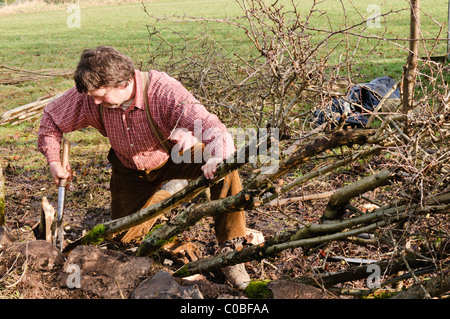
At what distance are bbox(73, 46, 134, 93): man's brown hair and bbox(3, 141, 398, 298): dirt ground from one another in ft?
4.10

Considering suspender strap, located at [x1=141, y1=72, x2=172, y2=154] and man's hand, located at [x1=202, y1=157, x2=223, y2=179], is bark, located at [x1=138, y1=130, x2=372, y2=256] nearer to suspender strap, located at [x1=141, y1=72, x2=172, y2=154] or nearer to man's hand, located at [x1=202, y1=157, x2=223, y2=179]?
man's hand, located at [x1=202, y1=157, x2=223, y2=179]

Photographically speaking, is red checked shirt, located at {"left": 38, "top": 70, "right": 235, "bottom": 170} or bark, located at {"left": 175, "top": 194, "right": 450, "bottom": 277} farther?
red checked shirt, located at {"left": 38, "top": 70, "right": 235, "bottom": 170}

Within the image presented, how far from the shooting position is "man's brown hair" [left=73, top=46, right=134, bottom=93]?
2.90 meters

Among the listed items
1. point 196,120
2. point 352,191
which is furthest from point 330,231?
point 196,120

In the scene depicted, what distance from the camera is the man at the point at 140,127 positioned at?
9.72ft

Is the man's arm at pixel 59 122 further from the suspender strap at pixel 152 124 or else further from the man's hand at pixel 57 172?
the suspender strap at pixel 152 124

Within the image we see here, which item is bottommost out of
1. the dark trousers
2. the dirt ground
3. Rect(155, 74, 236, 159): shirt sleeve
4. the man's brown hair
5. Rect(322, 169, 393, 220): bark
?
the dirt ground

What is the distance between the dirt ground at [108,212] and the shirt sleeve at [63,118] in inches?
26.5

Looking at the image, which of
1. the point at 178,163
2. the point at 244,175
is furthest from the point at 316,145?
the point at 244,175

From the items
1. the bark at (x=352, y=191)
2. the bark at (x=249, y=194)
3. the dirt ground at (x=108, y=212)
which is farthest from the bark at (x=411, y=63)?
the dirt ground at (x=108, y=212)

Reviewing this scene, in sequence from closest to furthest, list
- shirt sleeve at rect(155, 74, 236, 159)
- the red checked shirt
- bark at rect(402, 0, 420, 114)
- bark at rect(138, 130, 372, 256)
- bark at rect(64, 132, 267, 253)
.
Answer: bark at rect(402, 0, 420, 114) → bark at rect(138, 130, 372, 256) → bark at rect(64, 132, 267, 253) → shirt sleeve at rect(155, 74, 236, 159) → the red checked shirt

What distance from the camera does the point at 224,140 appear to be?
2887 millimetres

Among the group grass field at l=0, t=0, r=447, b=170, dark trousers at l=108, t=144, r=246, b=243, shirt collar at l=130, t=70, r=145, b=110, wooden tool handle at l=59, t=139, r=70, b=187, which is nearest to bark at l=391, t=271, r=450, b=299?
dark trousers at l=108, t=144, r=246, b=243

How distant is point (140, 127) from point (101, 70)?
539 mm
